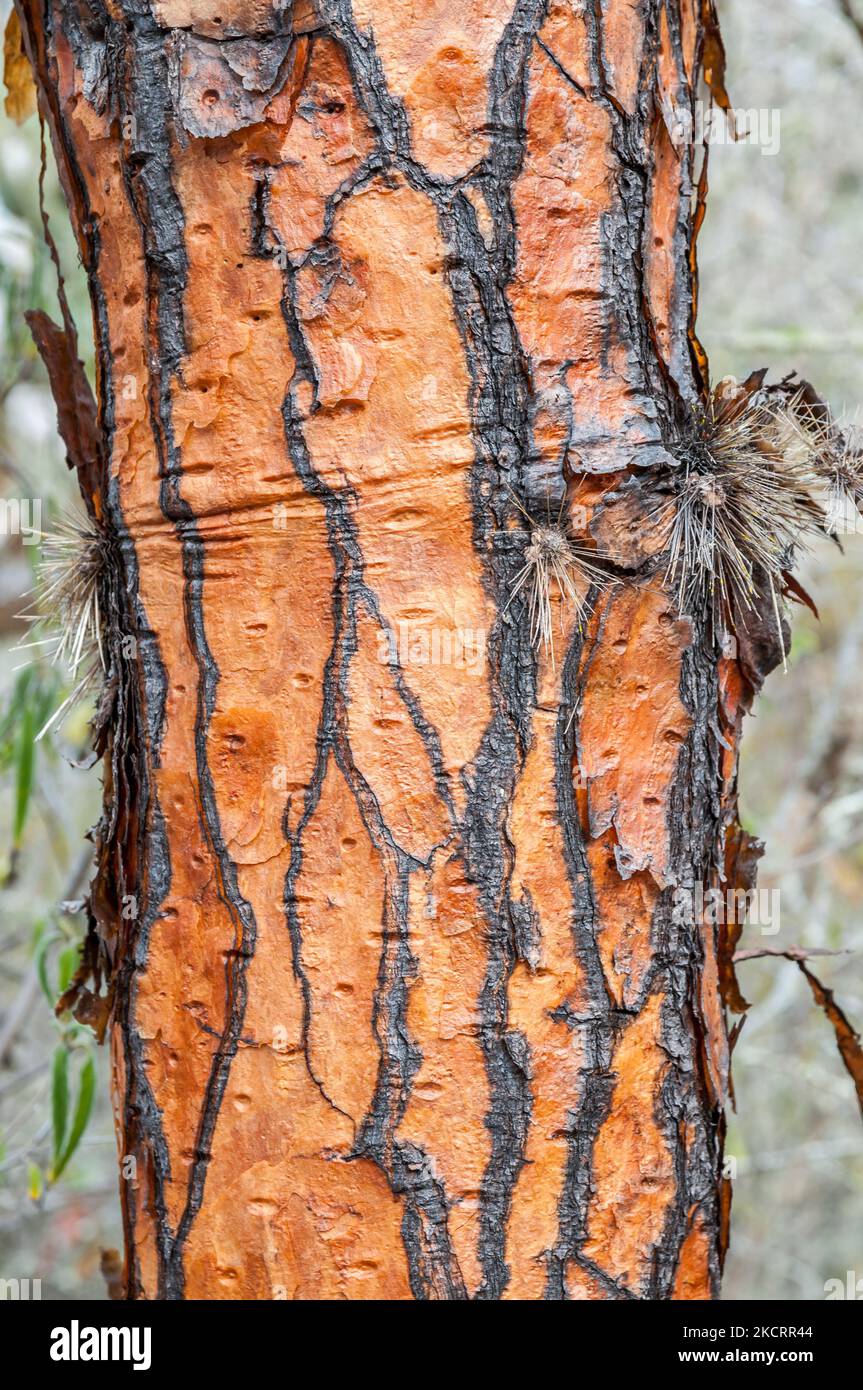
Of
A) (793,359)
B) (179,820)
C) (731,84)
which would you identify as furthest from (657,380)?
(731,84)

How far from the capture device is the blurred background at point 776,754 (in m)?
2.88

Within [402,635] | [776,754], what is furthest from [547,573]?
[776,754]

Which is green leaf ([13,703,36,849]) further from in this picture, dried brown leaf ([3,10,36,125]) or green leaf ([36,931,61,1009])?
dried brown leaf ([3,10,36,125])

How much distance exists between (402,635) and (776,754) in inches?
147

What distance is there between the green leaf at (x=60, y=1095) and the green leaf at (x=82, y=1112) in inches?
0.7

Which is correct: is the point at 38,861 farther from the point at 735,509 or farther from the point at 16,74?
the point at 735,509

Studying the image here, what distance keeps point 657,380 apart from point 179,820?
1.57 ft

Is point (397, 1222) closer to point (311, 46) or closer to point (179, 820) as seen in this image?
point (179, 820)

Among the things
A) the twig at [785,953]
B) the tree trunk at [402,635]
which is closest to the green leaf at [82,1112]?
the tree trunk at [402,635]

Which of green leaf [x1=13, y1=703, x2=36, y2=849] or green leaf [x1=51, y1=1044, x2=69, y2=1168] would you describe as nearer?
green leaf [x1=51, y1=1044, x2=69, y2=1168]

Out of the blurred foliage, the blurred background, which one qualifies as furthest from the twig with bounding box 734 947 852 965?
the blurred background

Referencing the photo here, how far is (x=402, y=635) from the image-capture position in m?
Answer: 0.78

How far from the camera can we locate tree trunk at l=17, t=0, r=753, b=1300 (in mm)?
771

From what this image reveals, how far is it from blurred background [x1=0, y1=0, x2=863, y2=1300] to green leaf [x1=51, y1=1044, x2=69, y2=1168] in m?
0.84
